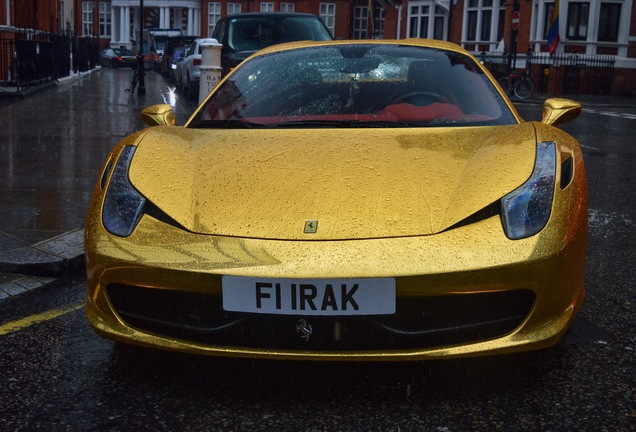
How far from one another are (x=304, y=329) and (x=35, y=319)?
1656mm

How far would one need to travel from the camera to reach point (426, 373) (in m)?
2.97

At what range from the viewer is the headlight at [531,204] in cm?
279

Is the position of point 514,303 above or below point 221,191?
below

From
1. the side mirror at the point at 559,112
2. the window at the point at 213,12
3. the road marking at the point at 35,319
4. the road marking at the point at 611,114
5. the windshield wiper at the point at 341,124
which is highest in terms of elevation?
the window at the point at 213,12

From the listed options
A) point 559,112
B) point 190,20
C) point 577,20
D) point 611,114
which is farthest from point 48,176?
point 190,20

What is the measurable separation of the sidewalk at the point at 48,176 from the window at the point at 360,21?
52904mm

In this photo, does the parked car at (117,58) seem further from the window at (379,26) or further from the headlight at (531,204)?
the headlight at (531,204)

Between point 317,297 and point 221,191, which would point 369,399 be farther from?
point 221,191

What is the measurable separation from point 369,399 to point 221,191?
901 mm

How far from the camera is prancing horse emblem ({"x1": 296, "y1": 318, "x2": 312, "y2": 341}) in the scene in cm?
266

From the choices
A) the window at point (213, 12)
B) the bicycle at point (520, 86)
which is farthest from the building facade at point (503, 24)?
the window at point (213, 12)

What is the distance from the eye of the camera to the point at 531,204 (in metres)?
2.89

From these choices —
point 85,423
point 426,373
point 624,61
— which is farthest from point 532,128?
point 624,61

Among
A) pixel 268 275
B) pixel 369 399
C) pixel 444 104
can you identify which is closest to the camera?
pixel 268 275
